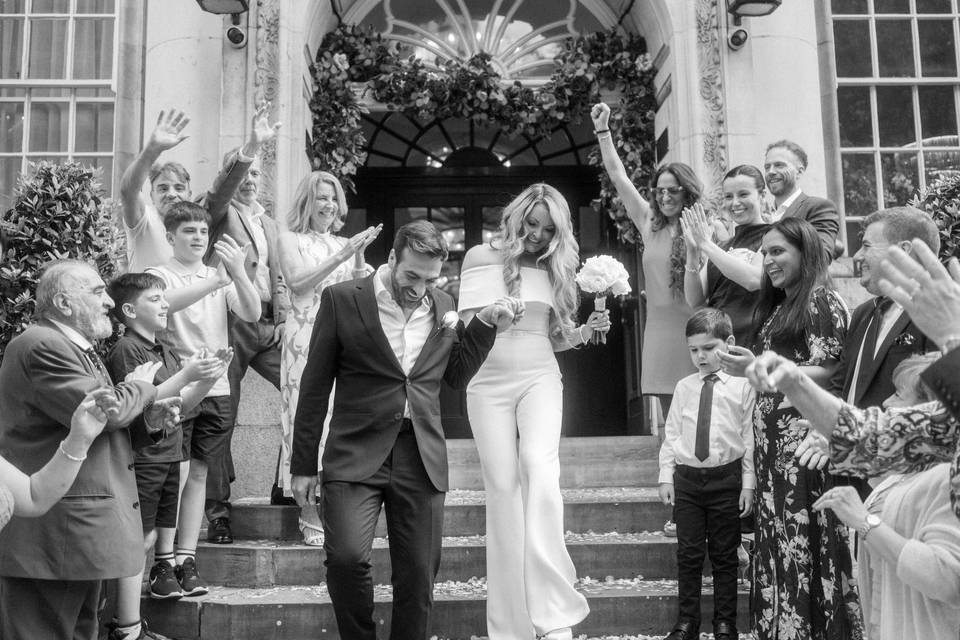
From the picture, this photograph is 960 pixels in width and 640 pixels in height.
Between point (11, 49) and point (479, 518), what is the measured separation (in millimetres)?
6725

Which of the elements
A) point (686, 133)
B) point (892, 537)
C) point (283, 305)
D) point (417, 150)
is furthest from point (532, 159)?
point (892, 537)

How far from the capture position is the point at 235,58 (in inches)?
339

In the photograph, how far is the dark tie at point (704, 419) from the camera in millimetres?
5270

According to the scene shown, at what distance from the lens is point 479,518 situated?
20.9 feet

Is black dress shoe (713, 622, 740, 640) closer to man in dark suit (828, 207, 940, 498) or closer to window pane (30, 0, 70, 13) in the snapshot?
man in dark suit (828, 207, 940, 498)

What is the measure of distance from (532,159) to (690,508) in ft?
23.0

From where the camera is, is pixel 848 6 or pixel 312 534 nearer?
pixel 312 534

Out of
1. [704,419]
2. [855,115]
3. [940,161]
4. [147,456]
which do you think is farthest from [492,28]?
[147,456]

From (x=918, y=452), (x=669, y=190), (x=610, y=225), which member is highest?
(x=610, y=225)

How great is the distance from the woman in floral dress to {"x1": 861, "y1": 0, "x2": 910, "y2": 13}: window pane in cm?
640

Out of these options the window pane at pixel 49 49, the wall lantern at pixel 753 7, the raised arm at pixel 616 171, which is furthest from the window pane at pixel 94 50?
the wall lantern at pixel 753 7

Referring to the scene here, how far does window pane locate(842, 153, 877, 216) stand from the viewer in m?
9.60

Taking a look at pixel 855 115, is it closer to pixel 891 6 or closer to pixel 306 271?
pixel 891 6

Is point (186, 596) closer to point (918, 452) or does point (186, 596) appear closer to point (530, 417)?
point (530, 417)
